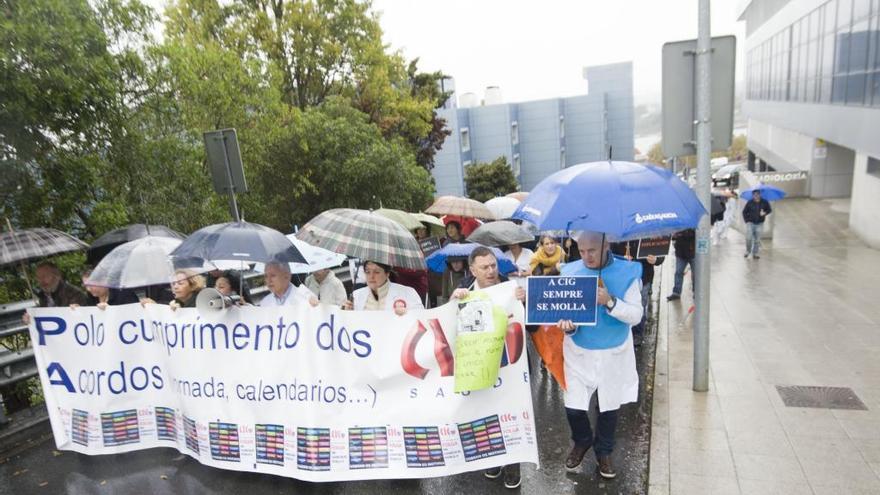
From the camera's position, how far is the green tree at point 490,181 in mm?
37531

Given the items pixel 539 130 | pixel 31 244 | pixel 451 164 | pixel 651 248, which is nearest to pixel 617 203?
pixel 651 248

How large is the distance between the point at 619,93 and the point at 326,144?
164ft

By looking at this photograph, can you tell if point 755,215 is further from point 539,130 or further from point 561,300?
point 539,130

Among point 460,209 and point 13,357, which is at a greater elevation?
point 460,209

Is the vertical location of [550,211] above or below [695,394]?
above

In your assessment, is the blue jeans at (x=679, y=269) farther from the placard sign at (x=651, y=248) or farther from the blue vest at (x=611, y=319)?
the blue vest at (x=611, y=319)

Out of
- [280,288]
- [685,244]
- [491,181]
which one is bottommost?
[491,181]

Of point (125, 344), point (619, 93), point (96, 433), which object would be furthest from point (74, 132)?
point (619, 93)

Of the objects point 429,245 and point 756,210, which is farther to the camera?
point 756,210

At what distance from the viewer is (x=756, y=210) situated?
39.6 ft

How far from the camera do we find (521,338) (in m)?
3.91

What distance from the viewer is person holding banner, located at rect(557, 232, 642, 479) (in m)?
3.80

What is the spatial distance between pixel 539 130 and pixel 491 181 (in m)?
16.7

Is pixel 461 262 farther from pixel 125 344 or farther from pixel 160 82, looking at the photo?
pixel 160 82
